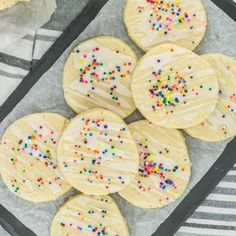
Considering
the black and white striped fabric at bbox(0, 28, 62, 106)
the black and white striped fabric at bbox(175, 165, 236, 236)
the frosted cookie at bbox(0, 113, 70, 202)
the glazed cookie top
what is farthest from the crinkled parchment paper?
the black and white striped fabric at bbox(175, 165, 236, 236)

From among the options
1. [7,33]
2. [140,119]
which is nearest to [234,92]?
[140,119]

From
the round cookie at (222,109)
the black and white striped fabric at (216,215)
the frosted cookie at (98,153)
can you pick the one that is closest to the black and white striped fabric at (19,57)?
the frosted cookie at (98,153)

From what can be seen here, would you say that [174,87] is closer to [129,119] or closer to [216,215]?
[129,119]

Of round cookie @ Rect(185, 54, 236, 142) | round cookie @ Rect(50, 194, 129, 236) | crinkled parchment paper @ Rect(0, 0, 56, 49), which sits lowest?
round cookie @ Rect(50, 194, 129, 236)

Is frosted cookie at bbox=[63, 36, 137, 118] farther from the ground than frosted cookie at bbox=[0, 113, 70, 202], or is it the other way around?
frosted cookie at bbox=[63, 36, 137, 118]

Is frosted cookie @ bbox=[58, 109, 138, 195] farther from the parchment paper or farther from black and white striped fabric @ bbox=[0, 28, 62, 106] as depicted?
black and white striped fabric @ bbox=[0, 28, 62, 106]

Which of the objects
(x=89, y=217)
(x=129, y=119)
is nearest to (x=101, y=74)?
(x=129, y=119)

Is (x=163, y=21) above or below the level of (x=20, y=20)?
above
